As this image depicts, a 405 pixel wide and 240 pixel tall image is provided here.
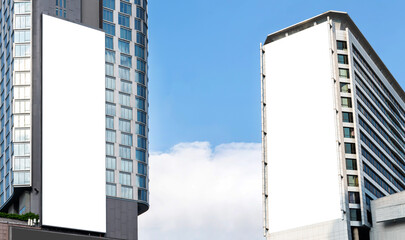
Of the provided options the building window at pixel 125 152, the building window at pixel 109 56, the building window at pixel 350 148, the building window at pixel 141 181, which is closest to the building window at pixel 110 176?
the building window at pixel 125 152

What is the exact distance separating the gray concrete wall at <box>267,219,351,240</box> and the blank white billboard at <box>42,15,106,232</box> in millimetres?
39087

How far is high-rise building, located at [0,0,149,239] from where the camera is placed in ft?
478

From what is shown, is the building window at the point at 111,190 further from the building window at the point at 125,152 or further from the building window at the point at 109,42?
the building window at the point at 109,42

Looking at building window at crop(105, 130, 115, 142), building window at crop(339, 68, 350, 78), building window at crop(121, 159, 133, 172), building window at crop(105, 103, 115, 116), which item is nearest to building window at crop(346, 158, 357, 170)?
building window at crop(339, 68, 350, 78)

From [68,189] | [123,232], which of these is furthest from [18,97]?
[123,232]

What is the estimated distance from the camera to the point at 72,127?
149875 millimetres

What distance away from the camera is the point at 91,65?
15675 cm

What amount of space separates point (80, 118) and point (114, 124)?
9.11m

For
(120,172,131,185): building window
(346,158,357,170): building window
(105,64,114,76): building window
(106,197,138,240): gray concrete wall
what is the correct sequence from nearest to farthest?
(346,158,357,170): building window
(106,197,138,240): gray concrete wall
(120,172,131,185): building window
(105,64,114,76): building window

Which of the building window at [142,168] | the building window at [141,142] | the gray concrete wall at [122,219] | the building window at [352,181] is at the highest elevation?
the building window at [141,142]

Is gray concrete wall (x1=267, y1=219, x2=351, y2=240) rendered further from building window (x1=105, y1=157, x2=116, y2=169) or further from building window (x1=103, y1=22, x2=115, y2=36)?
building window (x1=103, y1=22, x2=115, y2=36)

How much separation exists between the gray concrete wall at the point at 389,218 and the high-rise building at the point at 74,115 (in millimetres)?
50681

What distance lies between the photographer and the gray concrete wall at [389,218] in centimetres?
12644

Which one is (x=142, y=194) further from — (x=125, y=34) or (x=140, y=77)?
(x=125, y=34)
